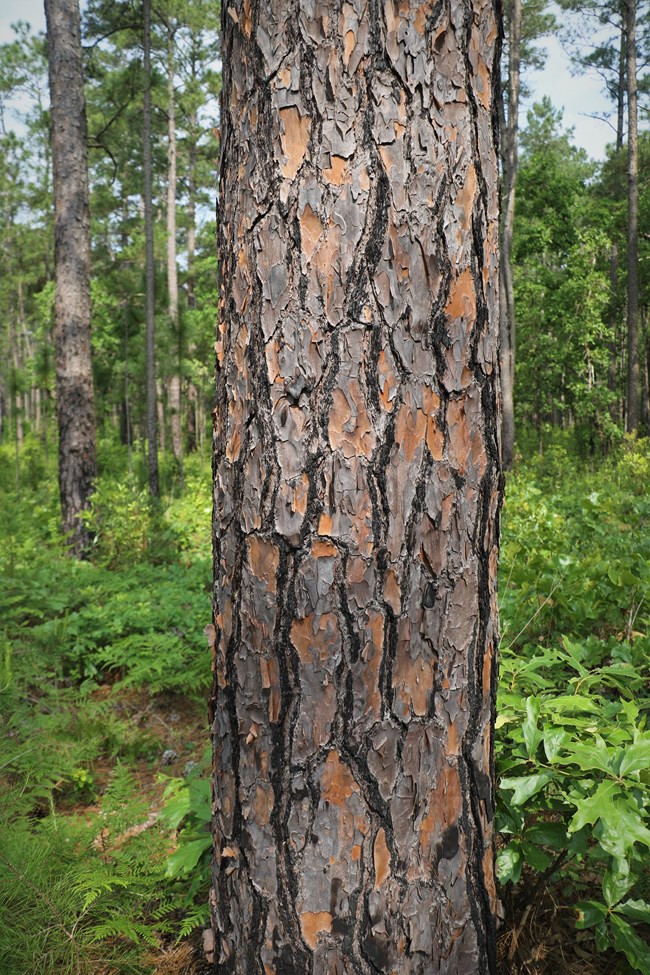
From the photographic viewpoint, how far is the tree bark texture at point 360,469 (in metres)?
1.19

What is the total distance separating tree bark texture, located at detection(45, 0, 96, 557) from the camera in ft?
22.0

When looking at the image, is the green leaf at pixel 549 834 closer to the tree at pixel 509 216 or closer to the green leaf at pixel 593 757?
the green leaf at pixel 593 757

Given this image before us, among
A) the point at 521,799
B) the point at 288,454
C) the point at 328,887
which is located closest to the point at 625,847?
the point at 521,799

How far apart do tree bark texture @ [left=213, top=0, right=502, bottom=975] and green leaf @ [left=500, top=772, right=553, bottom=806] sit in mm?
97

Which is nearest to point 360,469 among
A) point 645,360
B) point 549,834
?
point 549,834

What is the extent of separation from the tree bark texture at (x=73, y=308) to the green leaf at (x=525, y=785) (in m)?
5.98

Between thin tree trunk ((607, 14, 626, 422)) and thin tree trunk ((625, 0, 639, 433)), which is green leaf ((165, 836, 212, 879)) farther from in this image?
thin tree trunk ((607, 14, 626, 422))

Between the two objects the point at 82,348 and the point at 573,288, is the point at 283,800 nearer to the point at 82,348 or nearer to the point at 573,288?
the point at 82,348

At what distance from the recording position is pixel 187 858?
157 centimetres

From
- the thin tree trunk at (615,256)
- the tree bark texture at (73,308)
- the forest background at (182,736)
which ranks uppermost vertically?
the thin tree trunk at (615,256)

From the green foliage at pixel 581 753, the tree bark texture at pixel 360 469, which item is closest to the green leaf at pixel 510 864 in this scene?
the green foliage at pixel 581 753

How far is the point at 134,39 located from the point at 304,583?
2258 cm

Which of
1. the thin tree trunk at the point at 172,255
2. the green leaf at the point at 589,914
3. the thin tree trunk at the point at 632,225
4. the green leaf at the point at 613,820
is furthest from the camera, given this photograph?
the thin tree trunk at the point at 172,255

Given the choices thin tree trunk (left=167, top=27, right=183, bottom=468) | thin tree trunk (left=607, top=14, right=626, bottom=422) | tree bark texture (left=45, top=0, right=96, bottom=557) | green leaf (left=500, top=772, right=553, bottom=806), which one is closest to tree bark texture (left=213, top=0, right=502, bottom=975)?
green leaf (left=500, top=772, right=553, bottom=806)
